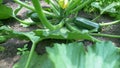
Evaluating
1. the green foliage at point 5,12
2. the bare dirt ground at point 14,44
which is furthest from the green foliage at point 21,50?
the green foliage at point 5,12

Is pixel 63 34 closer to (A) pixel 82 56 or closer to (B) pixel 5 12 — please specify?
(A) pixel 82 56

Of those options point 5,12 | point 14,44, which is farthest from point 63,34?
point 5,12

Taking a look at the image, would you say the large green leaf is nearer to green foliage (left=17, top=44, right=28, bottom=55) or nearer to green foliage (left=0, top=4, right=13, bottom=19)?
green foliage (left=17, top=44, right=28, bottom=55)

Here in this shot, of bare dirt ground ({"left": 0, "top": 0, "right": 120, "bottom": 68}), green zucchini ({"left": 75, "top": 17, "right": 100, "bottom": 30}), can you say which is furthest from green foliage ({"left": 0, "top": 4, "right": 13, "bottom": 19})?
green zucchini ({"left": 75, "top": 17, "right": 100, "bottom": 30})

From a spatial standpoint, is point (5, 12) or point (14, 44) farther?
point (5, 12)

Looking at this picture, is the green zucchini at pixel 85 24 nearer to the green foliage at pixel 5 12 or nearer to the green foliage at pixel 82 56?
the green foliage at pixel 5 12

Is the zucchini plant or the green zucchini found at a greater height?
the zucchini plant

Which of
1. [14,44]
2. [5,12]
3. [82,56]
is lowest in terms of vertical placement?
[14,44]

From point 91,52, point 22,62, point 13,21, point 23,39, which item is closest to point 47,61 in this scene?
point 22,62

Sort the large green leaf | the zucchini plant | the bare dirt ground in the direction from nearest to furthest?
the large green leaf < the bare dirt ground < the zucchini plant
